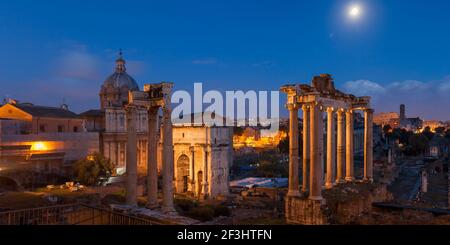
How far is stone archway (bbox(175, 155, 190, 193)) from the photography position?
4751cm

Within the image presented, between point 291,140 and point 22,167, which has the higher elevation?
point 291,140

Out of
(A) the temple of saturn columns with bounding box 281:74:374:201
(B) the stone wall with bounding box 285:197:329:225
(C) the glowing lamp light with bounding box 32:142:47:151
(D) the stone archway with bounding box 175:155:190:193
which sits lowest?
(D) the stone archway with bounding box 175:155:190:193

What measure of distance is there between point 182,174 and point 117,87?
24.3m

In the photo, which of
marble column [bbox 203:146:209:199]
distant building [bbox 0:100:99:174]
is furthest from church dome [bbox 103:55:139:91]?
marble column [bbox 203:146:209:199]

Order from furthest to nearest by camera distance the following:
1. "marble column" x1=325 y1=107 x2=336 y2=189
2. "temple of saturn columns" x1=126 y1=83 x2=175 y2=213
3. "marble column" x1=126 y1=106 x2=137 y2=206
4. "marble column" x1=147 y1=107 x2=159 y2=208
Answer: "marble column" x1=325 y1=107 x2=336 y2=189
"marble column" x1=147 y1=107 x2=159 y2=208
"marble column" x1=126 y1=106 x2=137 y2=206
"temple of saturn columns" x1=126 y1=83 x2=175 y2=213

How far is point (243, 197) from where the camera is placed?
4388cm

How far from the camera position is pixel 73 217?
17078 millimetres

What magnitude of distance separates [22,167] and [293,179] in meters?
29.5

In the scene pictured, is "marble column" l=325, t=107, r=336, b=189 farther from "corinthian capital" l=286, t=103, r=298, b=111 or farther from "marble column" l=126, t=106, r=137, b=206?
"marble column" l=126, t=106, r=137, b=206

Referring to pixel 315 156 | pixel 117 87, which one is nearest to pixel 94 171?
pixel 315 156

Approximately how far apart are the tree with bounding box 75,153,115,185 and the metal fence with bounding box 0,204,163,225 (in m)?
17.6
